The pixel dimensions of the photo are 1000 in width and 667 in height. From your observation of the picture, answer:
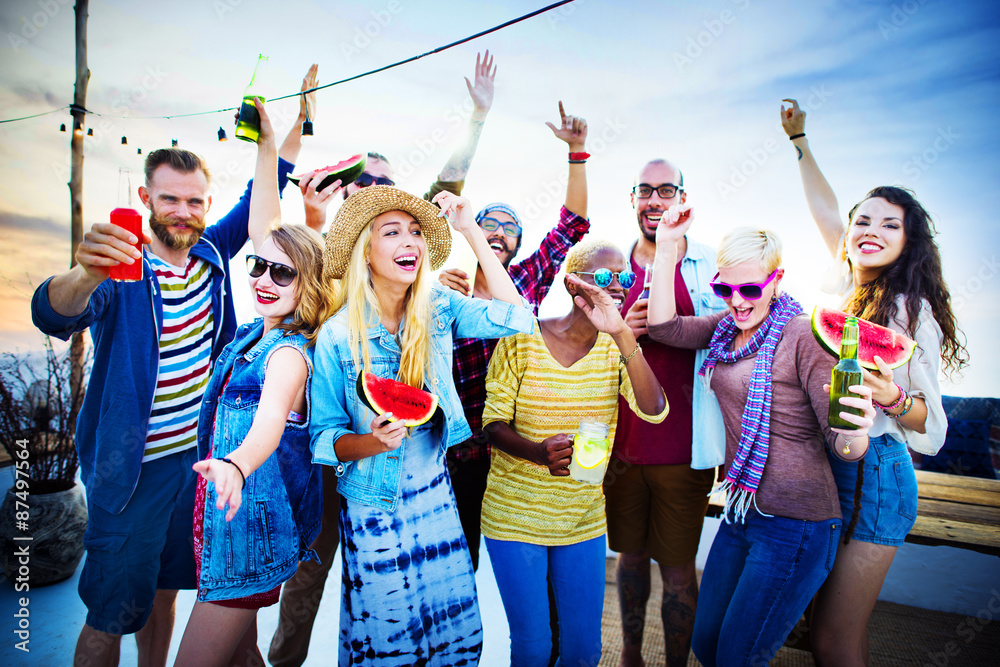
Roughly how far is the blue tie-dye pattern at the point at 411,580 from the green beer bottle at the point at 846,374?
1.72m

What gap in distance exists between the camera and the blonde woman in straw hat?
2.04m

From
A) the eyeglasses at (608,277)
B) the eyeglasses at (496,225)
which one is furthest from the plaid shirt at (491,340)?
the eyeglasses at (608,277)

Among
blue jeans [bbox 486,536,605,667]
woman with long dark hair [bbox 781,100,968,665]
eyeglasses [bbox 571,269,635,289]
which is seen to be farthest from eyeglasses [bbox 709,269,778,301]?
blue jeans [bbox 486,536,605,667]

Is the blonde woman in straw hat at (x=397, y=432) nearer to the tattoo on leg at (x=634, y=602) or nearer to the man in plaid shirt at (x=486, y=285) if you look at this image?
the man in plaid shirt at (x=486, y=285)

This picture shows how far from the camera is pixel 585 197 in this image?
136 inches

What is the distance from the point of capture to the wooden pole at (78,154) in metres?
5.65

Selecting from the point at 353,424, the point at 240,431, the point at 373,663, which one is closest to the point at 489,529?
the point at 373,663

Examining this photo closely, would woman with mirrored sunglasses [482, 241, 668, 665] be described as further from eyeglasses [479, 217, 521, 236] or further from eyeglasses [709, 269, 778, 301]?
eyeglasses [479, 217, 521, 236]

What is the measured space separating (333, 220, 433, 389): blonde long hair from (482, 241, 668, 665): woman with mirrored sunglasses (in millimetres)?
571

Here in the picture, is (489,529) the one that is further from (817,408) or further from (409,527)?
(817,408)

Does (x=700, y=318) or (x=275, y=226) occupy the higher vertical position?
(x=275, y=226)

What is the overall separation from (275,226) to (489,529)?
196 centimetres

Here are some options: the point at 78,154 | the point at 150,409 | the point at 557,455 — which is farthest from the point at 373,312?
the point at 78,154

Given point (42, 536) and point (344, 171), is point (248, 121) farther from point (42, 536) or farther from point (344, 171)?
point (42, 536)
